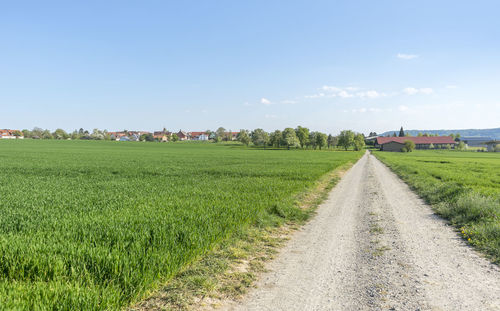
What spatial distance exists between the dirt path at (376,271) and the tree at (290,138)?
4654 inches

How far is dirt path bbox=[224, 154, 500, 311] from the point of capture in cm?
493

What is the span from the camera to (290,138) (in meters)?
129

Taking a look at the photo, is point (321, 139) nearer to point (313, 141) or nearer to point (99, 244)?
point (313, 141)

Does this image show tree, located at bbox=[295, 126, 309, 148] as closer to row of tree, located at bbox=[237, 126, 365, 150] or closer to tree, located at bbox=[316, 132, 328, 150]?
row of tree, located at bbox=[237, 126, 365, 150]

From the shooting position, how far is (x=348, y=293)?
5207 mm

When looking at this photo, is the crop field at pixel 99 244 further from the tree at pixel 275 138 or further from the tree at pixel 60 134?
the tree at pixel 60 134

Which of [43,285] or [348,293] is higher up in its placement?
[43,285]

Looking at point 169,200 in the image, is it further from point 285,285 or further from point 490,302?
point 490,302

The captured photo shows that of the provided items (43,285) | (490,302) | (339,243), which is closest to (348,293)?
(490,302)

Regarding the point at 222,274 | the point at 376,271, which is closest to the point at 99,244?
the point at 222,274

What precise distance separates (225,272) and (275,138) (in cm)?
13173

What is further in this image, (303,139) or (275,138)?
(303,139)

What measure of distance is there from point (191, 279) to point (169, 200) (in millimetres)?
6634

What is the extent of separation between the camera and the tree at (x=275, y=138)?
445 feet
